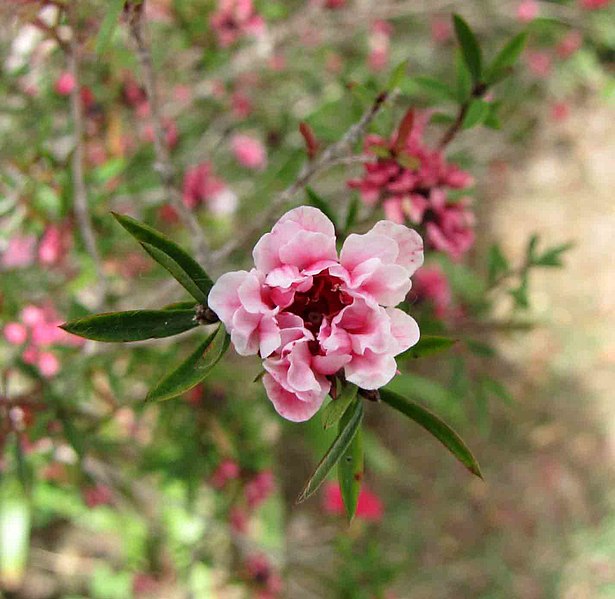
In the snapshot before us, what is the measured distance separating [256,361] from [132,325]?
1079 millimetres

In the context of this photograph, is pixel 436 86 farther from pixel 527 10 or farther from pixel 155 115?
pixel 527 10

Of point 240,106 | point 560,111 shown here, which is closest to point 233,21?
point 240,106

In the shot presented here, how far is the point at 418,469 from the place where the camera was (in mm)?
2781

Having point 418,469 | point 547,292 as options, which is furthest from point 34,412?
point 547,292

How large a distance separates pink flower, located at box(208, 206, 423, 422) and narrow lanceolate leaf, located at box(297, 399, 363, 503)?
3cm

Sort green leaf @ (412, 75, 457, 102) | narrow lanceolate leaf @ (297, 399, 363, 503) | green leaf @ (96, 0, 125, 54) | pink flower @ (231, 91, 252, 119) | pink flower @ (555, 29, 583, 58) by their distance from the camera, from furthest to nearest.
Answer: pink flower @ (555, 29, 583, 58) < pink flower @ (231, 91, 252, 119) < green leaf @ (412, 75, 457, 102) < green leaf @ (96, 0, 125, 54) < narrow lanceolate leaf @ (297, 399, 363, 503)

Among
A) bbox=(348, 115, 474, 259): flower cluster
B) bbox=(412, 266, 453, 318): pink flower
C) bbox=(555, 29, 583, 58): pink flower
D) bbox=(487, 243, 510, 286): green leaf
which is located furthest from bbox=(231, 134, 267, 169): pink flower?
bbox=(555, 29, 583, 58): pink flower

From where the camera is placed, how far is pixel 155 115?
0.83 m

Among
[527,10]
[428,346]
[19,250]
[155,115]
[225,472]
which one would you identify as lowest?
[225,472]

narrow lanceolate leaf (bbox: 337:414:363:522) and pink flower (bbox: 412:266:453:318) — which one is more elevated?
narrow lanceolate leaf (bbox: 337:414:363:522)

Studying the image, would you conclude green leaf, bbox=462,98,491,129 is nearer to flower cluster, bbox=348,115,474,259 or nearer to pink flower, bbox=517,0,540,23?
flower cluster, bbox=348,115,474,259

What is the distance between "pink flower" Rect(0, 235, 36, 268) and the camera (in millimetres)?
1359

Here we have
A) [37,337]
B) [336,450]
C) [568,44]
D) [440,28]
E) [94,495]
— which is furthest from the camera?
[568,44]

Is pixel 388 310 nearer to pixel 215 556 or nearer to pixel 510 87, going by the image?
pixel 510 87
